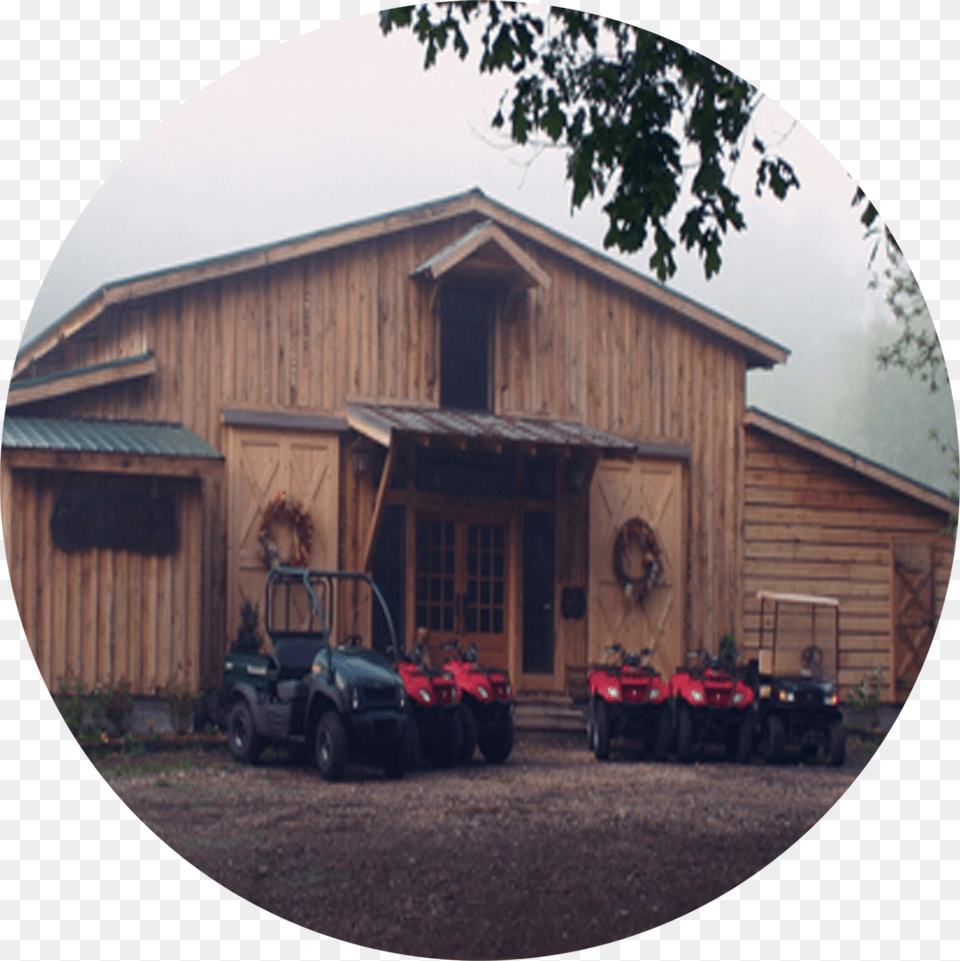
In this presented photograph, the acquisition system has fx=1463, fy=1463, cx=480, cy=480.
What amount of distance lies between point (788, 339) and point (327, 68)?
10.7ft

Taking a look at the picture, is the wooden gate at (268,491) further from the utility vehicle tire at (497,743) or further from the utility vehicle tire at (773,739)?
the utility vehicle tire at (773,739)

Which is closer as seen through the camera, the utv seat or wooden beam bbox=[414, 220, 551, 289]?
the utv seat

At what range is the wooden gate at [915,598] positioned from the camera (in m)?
8.66

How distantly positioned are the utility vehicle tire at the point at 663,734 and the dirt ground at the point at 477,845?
1514 millimetres

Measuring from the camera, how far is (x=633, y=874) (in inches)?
269

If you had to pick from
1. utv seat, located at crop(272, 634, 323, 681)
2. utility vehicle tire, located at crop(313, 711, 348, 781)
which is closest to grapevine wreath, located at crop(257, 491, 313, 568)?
utv seat, located at crop(272, 634, 323, 681)

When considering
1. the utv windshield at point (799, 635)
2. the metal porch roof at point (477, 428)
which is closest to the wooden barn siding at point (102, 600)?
the metal porch roof at point (477, 428)

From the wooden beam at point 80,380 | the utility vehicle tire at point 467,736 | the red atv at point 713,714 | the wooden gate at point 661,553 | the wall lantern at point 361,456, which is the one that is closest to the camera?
the wooden beam at point 80,380

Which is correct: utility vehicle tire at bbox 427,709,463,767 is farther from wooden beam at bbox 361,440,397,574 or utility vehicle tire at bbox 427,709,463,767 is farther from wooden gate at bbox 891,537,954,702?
wooden gate at bbox 891,537,954,702

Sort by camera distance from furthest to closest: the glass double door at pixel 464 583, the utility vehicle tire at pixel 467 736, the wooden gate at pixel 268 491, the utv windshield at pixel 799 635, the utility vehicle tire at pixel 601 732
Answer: the glass double door at pixel 464 583
the wooden gate at pixel 268 491
the utility vehicle tire at pixel 601 732
the utility vehicle tire at pixel 467 736
the utv windshield at pixel 799 635

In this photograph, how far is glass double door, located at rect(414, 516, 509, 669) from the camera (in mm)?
11758

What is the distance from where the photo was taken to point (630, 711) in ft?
35.6

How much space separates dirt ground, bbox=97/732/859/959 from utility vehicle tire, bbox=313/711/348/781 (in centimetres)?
35

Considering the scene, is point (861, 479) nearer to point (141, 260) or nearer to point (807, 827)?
point (807, 827)
